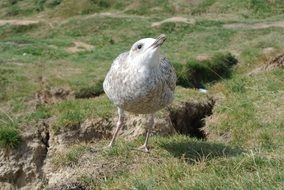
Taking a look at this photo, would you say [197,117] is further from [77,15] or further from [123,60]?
[77,15]

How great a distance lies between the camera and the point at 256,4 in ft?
95.5

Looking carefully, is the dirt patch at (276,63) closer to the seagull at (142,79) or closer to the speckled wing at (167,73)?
the speckled wing at (167,73)

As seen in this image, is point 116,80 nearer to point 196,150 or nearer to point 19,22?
point 196,150

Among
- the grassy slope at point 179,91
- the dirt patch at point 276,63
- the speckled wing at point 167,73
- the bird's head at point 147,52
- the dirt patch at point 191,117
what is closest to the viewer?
the grassy slope at point 179,91

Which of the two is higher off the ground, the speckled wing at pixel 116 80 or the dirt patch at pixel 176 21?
the speckled wing at pixel 116 80

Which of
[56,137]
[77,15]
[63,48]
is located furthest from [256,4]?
[56,137]

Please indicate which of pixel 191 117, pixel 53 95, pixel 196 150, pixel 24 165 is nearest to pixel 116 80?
pixel 196 150

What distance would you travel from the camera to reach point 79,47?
20.3 metres

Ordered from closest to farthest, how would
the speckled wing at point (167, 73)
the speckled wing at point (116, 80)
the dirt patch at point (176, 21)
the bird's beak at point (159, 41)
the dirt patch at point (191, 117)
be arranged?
the bird's beak at point (159, 41), the speckled wing at point (116, 80), the speckled wing at point (167, 73), the dirt patch at point (191, 117), the dirt patch at point (176, 21)

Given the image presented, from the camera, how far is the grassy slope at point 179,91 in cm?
611

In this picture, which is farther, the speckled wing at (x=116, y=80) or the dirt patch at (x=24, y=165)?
the dirt patch at (x=24, y=165)

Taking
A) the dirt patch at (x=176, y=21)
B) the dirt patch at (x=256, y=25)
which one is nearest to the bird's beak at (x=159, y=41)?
the dirt patch at (x=256, y=25)

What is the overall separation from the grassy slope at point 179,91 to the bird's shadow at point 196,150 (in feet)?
0.05

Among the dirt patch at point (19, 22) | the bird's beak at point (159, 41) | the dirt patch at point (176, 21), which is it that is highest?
the bird's beak at point (159, 41)
